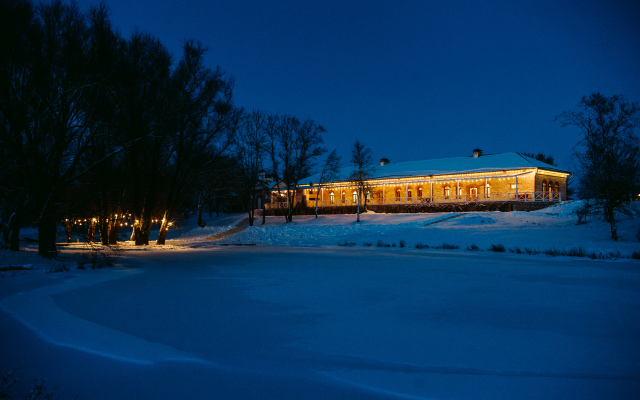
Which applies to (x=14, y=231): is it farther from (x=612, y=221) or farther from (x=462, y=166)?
(x=462, y=166)

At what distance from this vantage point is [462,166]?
40031 millimetres

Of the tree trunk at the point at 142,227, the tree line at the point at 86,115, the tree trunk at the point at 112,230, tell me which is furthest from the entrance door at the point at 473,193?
the tree trunk at the point at 112,230

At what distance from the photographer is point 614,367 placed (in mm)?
3689

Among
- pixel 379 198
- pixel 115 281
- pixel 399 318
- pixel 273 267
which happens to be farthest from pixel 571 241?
pixel 379 198

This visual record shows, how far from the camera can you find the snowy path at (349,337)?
3404 millimetres

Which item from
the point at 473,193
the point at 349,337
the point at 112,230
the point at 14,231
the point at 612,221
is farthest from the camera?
the point at 473,193

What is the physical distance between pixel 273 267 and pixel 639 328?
8.58 meters

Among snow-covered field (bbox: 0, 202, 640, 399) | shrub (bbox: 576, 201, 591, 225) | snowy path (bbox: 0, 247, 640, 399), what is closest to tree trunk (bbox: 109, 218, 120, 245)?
snow-covered field (bbox: 0, 202, 640, 399)

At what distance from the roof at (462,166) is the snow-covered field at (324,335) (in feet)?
96.9

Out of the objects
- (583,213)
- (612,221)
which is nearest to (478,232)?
(583,213)

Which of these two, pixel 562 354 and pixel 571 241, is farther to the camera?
pixel 571 241

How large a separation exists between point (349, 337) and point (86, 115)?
13201 mm

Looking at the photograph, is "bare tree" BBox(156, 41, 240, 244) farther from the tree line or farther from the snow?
the snow

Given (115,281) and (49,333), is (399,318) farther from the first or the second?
(115,281)
